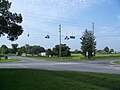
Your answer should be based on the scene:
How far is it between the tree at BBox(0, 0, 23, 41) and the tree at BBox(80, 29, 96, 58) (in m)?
54.7

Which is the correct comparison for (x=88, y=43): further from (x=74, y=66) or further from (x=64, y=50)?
(x=74, y=66)

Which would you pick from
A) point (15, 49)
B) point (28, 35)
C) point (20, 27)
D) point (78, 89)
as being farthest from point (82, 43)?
point (15, 49)

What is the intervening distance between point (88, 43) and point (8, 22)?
189 ft

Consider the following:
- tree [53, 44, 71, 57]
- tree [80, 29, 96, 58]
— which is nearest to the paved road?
tree [80, 29, 96, 58]

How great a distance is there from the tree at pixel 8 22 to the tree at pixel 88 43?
180ft

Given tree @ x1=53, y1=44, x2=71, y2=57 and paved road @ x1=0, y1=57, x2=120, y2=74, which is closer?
paved road @ x1=0, y1=57, x2=120, y2=74

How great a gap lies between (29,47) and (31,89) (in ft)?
552

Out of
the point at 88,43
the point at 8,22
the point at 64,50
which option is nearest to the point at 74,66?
the point at 8,22

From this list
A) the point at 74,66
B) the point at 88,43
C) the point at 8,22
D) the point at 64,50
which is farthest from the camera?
the point at 64,50

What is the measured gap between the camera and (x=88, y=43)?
8219 centimetres

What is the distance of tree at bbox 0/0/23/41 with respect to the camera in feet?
83.5

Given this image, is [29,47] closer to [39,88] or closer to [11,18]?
[11,18]

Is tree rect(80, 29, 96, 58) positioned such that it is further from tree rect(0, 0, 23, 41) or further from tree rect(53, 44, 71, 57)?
tree rect(0, 0, 23, 41)

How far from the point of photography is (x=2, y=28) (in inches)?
1000
